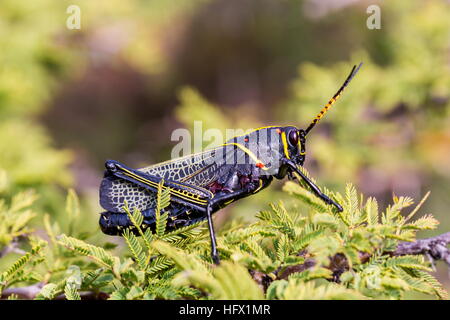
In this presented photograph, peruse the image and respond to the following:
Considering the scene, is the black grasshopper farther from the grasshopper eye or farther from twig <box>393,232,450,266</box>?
twig <box>393,232,450,266</box>

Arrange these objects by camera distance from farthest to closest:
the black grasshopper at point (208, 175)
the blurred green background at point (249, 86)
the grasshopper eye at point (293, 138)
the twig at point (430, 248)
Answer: the blurred green background at point (249, 86) < the grasshopper eye at point (293, 138) < the black grasshopper at point (208, 175) < the twig at point (430, 248)

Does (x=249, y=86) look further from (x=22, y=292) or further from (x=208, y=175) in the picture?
(x=22, y=292)

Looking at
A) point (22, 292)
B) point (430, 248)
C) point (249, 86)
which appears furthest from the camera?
point (249, 86)

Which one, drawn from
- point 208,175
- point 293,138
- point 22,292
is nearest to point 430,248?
point 293,138

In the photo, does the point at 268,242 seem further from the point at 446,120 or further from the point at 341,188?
the point at 446,120

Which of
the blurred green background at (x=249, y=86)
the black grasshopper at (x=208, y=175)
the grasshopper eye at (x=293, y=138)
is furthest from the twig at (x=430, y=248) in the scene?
the blurred green background at (x=249, y=86)

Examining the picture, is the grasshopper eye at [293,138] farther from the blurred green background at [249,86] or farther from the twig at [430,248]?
the twig at [430,248]

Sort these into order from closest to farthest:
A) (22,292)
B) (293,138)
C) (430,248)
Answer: (430,248), (22,292), (293,138)
